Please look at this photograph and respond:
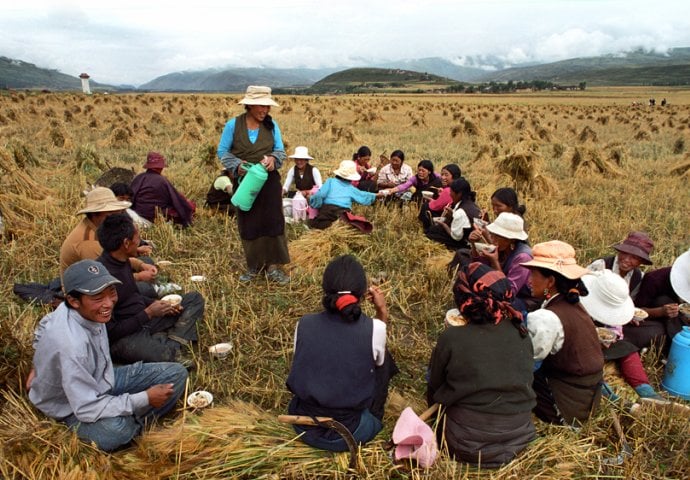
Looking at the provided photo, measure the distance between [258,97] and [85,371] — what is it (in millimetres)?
2808

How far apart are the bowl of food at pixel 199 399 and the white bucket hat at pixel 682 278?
3.48 metres

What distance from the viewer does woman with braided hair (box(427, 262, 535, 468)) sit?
2148mm

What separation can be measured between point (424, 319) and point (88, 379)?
8.72ft

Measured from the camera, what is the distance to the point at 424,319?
405 cm

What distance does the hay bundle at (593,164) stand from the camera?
9.47m

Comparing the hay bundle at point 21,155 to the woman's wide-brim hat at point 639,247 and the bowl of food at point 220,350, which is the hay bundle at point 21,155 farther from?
the woman's wide-brim hat at point 639,247

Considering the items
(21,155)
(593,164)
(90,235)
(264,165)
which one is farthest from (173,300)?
(593,164)

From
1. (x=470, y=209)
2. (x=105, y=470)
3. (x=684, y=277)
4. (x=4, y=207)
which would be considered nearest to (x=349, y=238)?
(x=470, y=209)

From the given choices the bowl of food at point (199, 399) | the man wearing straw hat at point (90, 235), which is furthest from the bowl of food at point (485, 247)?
the man wearing straw hat at point (90, 235)

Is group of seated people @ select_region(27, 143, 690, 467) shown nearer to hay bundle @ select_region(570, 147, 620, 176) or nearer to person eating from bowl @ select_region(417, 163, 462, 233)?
person eating from bowl @ select_region(417, 163, 462, 233)

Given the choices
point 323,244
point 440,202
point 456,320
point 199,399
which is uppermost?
point 440,202

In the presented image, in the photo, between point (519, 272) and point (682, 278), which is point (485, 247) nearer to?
point (519, 272)

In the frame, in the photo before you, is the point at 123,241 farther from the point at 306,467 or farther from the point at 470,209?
the point at 470,209

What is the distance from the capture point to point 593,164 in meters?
9.53
